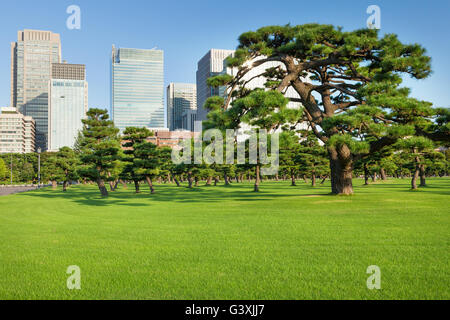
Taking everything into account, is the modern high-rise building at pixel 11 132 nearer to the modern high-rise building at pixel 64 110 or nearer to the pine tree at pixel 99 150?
the modern high-rise building at pixel 64 110

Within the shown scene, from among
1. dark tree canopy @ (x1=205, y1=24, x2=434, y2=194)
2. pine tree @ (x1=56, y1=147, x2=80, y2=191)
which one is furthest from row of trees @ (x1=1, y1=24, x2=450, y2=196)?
pine tree @ (x1=56, y1=147, x2=80, y2=191)

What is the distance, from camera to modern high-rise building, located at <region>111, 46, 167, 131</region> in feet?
595

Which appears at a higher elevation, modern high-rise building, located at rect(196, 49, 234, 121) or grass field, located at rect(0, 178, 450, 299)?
modern high-rise building, located at rect(196, 49, 234, 121)

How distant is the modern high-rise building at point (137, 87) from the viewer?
182 m

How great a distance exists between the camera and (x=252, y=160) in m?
32.2

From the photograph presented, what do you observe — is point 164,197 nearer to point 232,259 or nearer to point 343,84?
point 343,84

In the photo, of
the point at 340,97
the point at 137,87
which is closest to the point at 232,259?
the point at 340,97

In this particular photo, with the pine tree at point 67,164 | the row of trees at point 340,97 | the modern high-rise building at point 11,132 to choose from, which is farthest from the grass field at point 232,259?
the modern high-rise building at point 11,132

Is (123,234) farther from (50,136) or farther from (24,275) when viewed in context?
(50,136)

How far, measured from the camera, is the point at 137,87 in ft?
614

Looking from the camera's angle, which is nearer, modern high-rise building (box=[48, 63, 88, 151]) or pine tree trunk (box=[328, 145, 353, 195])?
pine tree trunk (box=[328, 145, 353, 195])

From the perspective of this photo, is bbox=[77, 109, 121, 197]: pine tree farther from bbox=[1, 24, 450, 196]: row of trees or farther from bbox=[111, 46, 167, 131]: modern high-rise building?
bbox=[111, 46, 167, 131]: modern high-rise building

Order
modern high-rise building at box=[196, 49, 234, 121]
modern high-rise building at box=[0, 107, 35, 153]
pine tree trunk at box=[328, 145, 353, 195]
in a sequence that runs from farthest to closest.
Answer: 1. modern high-rise building at box=[196, 49, 234, 121]
2. modern high-rise building at box=[0, 107, 35, 153]
3. pine tree trunk at box=[328, 145, 353, 195]
